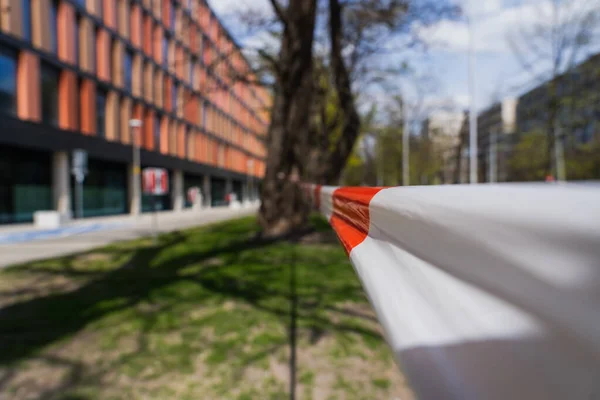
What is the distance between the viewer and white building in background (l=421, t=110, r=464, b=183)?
64.3 ft

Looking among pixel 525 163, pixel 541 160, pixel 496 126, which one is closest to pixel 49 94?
pixel 496 126

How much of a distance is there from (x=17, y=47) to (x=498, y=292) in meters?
23.4

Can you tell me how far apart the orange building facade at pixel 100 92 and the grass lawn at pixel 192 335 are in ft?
18.0

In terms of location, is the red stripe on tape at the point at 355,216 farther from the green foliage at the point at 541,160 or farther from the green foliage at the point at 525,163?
the green foliage at the point at 525,163

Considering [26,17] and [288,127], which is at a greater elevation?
[26,17]

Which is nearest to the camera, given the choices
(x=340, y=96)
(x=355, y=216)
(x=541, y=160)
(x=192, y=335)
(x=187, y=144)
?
(x=355, y=216)

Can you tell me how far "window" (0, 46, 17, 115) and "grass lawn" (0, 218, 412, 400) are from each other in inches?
545

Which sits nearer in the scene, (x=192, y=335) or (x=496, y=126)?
(x=192, y=335)

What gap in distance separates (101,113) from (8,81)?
7.30 m

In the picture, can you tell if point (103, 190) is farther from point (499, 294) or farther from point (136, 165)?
point (499, 294)

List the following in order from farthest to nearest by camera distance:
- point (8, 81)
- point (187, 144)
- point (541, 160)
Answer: point (187, 144)
point (541, 160)
point (8, 81)

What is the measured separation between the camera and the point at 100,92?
1018 inches

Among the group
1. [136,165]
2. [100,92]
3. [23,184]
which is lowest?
[23,184]

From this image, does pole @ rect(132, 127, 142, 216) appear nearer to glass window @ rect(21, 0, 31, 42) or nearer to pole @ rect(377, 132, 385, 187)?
glass window @ rect(21, 0, 31, 42)
